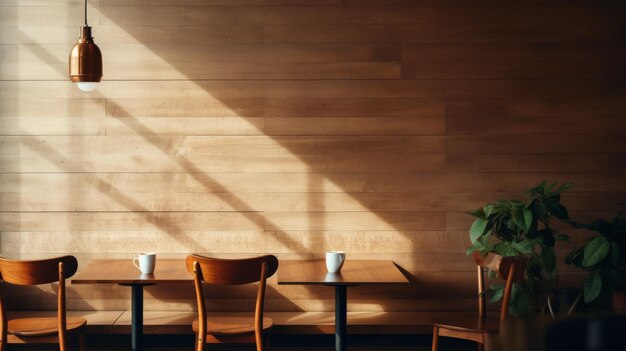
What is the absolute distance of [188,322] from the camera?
4.24 metres

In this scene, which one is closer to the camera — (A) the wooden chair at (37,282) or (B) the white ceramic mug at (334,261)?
(A) the wooden chair at (37,282)

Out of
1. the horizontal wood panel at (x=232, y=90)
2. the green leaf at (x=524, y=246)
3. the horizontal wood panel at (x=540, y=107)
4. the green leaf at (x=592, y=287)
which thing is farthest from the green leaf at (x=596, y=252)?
the horizontal wood panel at (x=232, y=90)

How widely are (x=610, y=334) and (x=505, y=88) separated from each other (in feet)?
12.1

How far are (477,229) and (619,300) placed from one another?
1.01 meters

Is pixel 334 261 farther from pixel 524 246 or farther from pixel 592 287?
pixel 592 287

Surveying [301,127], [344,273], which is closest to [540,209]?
[344,273]

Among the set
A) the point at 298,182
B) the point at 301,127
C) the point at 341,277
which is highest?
the point at 301,127

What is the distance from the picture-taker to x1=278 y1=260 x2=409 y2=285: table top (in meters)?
3.66

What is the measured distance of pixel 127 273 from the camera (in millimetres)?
3855

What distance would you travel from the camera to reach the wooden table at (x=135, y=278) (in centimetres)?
365

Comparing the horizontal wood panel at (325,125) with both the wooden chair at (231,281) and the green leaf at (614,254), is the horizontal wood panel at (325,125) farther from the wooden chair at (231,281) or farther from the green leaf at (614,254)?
the green leaf at (614,254)

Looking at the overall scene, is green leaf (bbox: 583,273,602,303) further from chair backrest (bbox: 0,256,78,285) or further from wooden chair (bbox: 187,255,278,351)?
chair backrest (bbox: 0,256,78,285)

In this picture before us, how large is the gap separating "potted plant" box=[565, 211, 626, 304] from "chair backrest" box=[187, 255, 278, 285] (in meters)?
1.93

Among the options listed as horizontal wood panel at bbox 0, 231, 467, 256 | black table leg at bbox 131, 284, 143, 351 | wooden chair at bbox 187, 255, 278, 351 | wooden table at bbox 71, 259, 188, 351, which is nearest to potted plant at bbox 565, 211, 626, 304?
horizontal wood panel at bbox 0, 231, 467, 256
